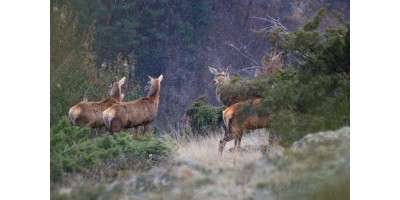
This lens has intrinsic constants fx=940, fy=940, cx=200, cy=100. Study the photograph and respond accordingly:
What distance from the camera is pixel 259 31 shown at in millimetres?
9328

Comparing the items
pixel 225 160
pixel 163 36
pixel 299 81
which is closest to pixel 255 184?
pixel 225 160

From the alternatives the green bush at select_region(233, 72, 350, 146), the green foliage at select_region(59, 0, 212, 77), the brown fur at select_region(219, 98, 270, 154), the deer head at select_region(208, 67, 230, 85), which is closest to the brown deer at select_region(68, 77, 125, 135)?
the green foliage at select_region(59, 0, 212, 77)

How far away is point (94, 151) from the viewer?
30.6 ft

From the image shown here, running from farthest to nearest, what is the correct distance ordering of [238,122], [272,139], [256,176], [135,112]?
[135,112], [238,122], [272,139], [256,176]

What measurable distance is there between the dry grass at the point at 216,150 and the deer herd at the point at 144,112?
0.06 metres

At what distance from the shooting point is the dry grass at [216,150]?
9.26 metres

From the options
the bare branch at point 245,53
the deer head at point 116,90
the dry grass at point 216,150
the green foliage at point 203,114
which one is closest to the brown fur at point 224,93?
the green foliage at point 203,114

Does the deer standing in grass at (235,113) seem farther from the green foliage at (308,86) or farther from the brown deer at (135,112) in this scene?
the brown deer at (135,112)

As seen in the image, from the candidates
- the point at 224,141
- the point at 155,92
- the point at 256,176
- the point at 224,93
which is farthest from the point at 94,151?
the point at 256,176

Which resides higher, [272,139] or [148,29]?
[148,29]

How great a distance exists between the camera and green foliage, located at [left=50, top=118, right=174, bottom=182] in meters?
9.29

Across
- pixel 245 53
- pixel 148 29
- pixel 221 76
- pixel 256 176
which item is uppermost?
pixel 148 29

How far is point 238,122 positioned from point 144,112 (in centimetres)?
95

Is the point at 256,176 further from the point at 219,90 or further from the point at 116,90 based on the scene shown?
the point at 116,90
